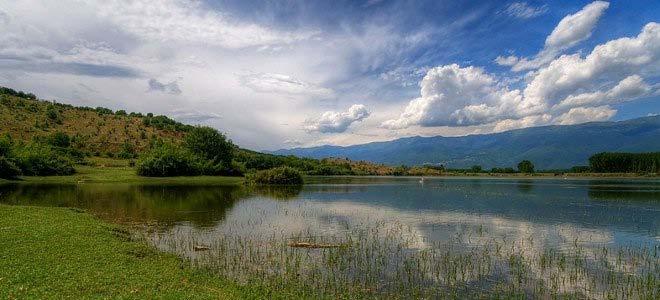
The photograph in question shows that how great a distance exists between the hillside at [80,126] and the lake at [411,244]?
79323mm

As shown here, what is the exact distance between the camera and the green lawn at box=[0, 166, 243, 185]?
91.4 meters

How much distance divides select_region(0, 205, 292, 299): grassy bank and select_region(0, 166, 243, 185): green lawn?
6955 centimetres

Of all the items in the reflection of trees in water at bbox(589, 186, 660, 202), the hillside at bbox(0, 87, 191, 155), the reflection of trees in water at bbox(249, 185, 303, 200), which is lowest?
the reflection of trees in water at bbox(589, 186, 660, 202)

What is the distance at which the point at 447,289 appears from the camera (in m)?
21.8

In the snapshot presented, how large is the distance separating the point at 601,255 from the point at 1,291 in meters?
35.4

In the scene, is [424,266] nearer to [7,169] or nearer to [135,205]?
[135,205]

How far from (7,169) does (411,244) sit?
8817 cm

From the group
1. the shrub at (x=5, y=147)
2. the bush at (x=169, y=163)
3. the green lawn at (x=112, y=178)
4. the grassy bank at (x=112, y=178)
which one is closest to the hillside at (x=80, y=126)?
the grassy bank at (x=112, y=178)

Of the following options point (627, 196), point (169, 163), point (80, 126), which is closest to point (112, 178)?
point (169, 163)

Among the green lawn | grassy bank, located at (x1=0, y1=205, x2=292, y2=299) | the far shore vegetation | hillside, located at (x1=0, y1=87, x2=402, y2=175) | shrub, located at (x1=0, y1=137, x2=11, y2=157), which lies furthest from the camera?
hillside, located at (x1=0, y1=87, x2=402, y2=175)

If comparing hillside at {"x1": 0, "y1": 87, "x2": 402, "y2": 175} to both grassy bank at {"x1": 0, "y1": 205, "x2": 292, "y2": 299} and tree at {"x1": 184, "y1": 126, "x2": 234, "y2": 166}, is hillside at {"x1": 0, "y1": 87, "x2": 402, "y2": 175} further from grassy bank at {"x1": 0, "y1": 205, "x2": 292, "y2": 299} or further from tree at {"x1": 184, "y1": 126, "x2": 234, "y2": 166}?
grassy bank at {"x1": 0, "y1": 205, "x2": 292, "y2": 299}

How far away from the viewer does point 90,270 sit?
20.0 m

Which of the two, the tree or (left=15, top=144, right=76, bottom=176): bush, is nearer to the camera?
(left=15, top=144, right=76, bottom=176): bush

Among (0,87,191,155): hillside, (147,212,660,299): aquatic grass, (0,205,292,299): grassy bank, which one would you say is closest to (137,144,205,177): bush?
(0,87,191,155): hillside
